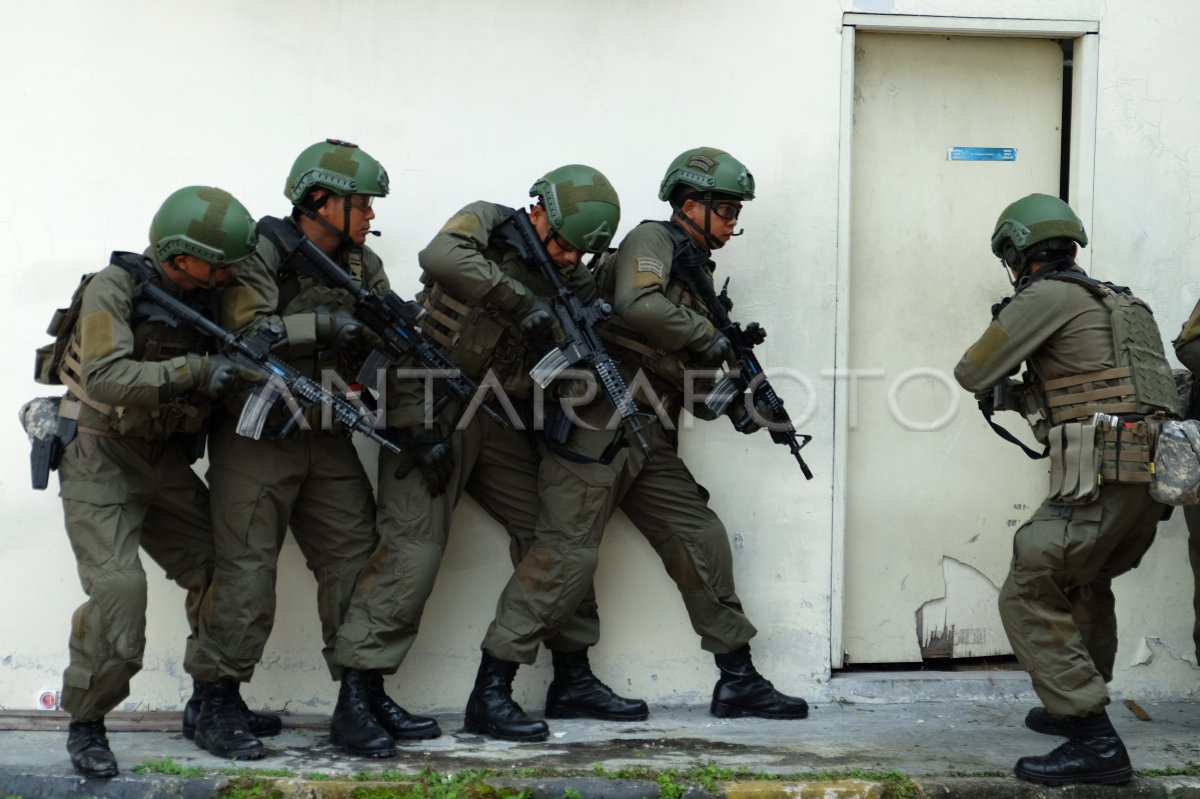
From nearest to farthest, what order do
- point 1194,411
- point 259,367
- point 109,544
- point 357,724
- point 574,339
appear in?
point 109,544
point 259,367
point 357,724
point 574,339
point 1194,411

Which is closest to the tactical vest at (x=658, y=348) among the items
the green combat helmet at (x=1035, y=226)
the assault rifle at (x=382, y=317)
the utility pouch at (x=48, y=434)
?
the assault rifle at (x=382, y=317)

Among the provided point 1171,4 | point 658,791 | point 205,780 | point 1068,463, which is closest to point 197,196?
point 205,780

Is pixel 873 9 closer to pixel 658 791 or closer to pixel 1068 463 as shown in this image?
pixel 1068 463

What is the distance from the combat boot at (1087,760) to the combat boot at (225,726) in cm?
284

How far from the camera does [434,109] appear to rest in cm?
600

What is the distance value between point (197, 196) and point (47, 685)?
223 cm

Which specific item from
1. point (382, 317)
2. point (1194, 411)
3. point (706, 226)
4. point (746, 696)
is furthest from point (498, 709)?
point (1194, 411)

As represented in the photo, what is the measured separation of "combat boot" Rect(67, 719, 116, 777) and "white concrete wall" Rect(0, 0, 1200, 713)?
874mm

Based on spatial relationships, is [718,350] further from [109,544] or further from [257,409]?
[109,544]

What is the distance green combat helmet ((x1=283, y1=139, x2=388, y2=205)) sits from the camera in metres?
5.36

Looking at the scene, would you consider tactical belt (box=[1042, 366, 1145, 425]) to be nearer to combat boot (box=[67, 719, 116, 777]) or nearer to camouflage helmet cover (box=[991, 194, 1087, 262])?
camouflage helmet cover (box=[991, 194, 1087, 262])

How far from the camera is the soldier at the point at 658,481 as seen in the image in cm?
565

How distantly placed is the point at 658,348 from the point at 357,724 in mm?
1910

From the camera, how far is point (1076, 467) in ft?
16.6
